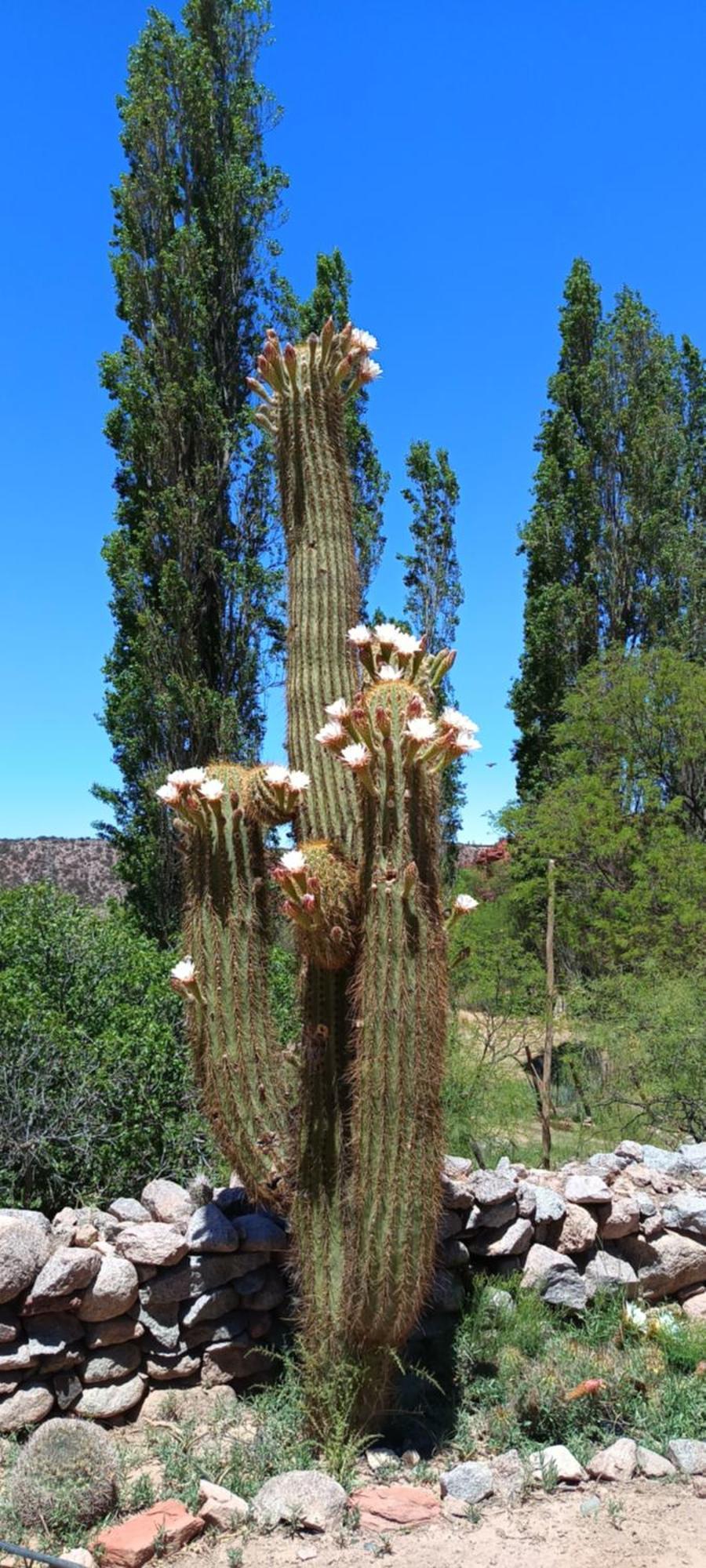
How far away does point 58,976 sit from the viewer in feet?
17.2

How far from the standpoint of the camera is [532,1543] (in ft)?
9.82

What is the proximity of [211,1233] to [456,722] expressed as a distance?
1934mm

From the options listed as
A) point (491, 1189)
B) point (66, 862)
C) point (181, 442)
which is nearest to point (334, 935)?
point (491, 1189)

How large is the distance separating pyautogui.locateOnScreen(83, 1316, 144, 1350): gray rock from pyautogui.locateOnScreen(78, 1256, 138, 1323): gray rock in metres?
0.03

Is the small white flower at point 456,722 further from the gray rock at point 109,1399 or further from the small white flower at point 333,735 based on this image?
the gray rock at point 109,1399

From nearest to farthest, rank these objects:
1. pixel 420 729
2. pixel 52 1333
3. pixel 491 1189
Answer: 1. pixel 420 729
2. pixel 52 1333
3. pixel 491 1189

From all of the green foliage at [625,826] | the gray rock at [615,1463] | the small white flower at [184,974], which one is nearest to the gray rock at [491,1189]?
the gray rock at [615,1463]

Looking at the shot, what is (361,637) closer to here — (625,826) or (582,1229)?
(582,1229)

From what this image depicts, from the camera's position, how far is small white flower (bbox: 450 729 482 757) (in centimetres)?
341

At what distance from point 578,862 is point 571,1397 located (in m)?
8.36

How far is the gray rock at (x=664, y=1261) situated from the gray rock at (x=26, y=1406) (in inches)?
93.9

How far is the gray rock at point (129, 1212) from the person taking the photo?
4.00m

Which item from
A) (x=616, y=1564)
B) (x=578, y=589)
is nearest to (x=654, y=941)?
(x=578, y=589)

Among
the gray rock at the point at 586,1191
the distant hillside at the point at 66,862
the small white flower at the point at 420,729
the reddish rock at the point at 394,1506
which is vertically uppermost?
the distant hillside at the point at 66,862
